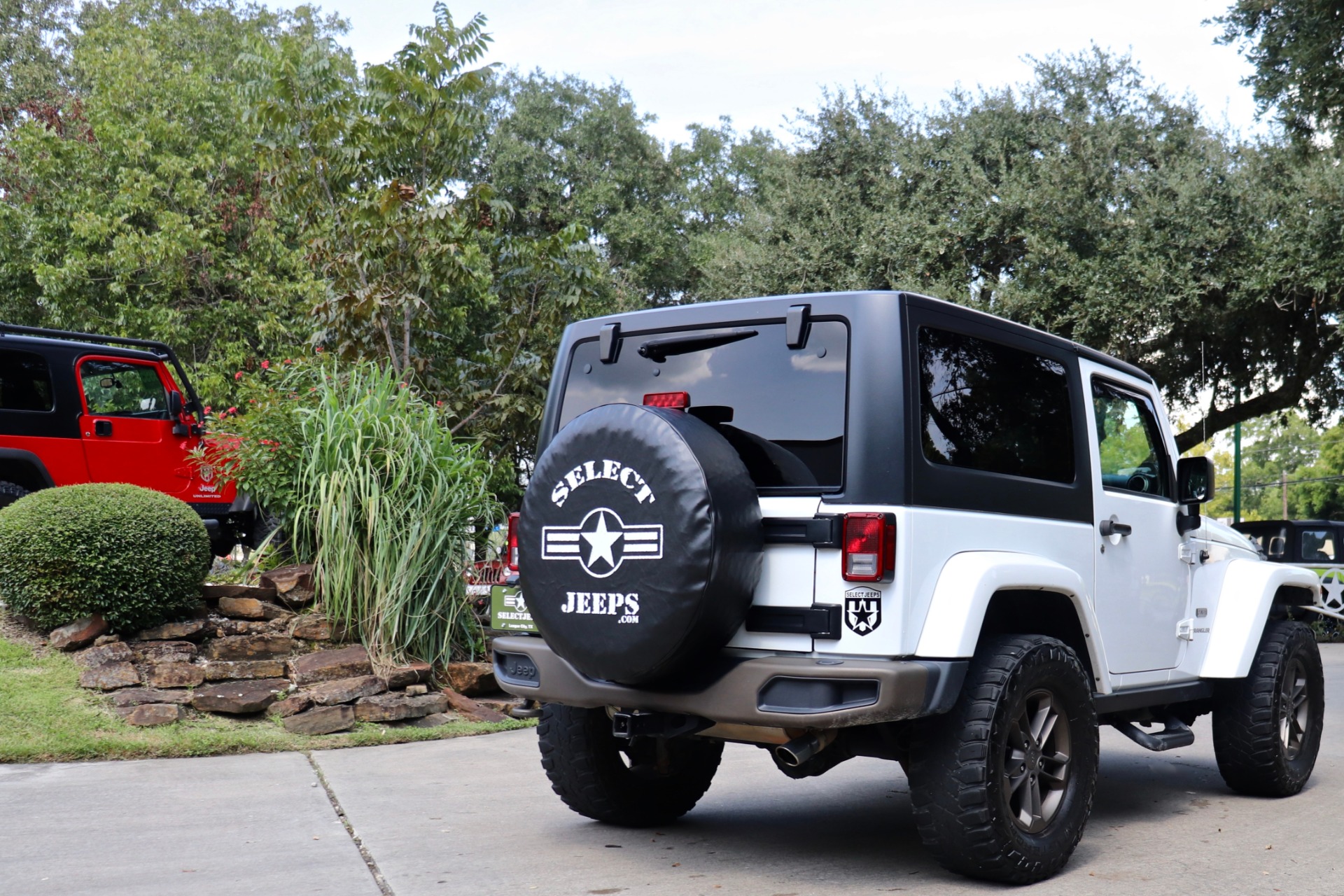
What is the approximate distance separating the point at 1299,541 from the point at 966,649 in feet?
52.4

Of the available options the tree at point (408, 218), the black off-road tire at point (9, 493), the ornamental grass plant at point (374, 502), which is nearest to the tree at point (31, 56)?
the tree at point (408, 218)

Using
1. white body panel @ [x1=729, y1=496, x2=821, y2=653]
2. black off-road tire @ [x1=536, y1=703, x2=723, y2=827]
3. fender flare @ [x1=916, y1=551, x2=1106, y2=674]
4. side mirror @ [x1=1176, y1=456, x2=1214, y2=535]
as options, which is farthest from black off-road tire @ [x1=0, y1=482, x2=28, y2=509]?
side mirror @ [x1=1176, y1=456, x2=1214, y2=535]

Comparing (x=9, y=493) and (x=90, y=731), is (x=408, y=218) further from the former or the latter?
(x=90, y=731)

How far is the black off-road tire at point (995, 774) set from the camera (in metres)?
4.05

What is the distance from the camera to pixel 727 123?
113ft

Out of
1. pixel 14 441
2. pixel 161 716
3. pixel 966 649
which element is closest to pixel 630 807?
pixel 966 649

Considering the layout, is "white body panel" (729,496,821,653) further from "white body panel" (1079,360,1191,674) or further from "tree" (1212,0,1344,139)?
"tree" (1212,0,1344,139)

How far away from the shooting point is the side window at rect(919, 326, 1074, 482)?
434 cm

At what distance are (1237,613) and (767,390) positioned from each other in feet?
9.98

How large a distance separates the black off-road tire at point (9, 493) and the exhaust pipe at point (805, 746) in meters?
8.51

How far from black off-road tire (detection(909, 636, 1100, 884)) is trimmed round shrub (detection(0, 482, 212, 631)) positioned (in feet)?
18.9

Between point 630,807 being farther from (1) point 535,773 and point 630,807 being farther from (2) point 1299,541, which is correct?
(2) point 1299,541

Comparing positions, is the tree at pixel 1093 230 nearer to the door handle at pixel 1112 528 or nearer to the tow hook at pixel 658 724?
the door handle at pixel 1112 528

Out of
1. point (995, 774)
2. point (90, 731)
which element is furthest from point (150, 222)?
point (995, 774)
